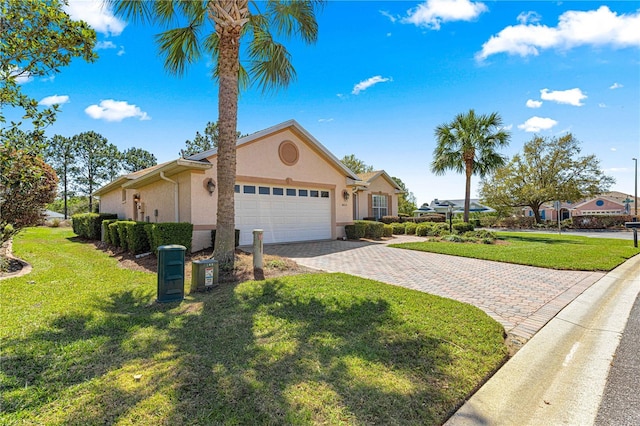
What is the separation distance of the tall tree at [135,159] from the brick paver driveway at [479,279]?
48.8 m

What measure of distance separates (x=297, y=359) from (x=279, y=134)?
11.2 metres

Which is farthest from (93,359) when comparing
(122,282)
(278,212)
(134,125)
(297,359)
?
(134,125)

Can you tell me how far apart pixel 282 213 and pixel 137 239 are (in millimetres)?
5588

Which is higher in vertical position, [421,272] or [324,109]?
[324,109]

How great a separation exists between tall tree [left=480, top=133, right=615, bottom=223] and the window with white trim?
13.4 meters

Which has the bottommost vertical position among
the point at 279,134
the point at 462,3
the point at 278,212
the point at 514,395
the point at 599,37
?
the point at 514,395

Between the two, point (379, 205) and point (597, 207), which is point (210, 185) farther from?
point (597, 207)

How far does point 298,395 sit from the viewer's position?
2.62 metres

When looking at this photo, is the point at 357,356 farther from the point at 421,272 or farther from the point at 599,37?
the point at 599,37

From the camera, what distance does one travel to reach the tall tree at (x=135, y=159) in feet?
161

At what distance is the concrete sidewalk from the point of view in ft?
8.20

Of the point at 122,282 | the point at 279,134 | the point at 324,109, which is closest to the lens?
the point at 122,282

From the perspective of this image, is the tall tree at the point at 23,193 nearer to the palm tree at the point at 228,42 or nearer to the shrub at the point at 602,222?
the palm tree at the point at 228,42

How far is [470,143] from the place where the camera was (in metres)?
20.2
